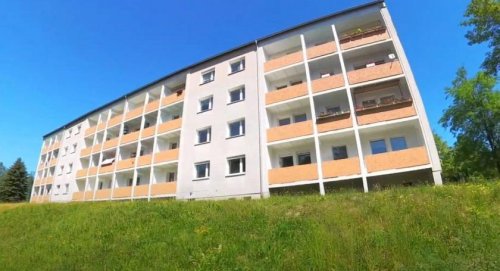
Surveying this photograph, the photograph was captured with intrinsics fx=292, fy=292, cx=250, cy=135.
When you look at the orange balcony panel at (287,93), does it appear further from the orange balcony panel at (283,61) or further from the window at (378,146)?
the window at (378,146)

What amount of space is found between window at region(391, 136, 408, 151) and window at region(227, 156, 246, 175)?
1033cm

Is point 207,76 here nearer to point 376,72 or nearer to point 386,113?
point 376,72

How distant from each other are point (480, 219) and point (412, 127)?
11.8 meters

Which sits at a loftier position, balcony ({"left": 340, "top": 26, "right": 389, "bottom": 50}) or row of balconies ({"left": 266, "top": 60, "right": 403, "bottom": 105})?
balcony ({"left": 340, "top": 26, "right": 389, "bottom": 50})

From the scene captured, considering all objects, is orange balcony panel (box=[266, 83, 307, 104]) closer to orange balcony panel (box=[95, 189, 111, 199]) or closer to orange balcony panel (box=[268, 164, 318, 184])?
orange balcony panel (box=[268, 164, 318, 184])

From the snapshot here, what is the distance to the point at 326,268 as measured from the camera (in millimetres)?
6852

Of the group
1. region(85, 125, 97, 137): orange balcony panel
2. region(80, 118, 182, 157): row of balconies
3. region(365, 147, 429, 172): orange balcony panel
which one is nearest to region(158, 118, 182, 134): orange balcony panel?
region(80, 118, 182, 157): row of balconies

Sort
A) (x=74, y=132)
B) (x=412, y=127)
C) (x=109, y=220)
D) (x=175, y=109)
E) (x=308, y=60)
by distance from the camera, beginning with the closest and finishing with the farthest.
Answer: (x=109, y=220), (x=412, y=127), (x=308, y=60), (x=175, y=109), (x=74, y=132)

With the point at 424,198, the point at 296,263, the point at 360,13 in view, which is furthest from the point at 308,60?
the point at 296,263

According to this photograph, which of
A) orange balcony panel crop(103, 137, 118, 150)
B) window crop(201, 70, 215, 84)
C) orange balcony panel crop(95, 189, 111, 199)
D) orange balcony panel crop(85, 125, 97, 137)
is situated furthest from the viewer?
orange balcony panel crop(85, 125, 97, 137)

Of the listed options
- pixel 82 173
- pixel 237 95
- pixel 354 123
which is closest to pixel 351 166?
pixel 354 123

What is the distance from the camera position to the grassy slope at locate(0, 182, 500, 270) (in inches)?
273

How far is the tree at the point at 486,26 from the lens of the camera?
18.2 m

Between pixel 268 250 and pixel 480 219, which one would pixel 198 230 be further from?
pixel 480 219
